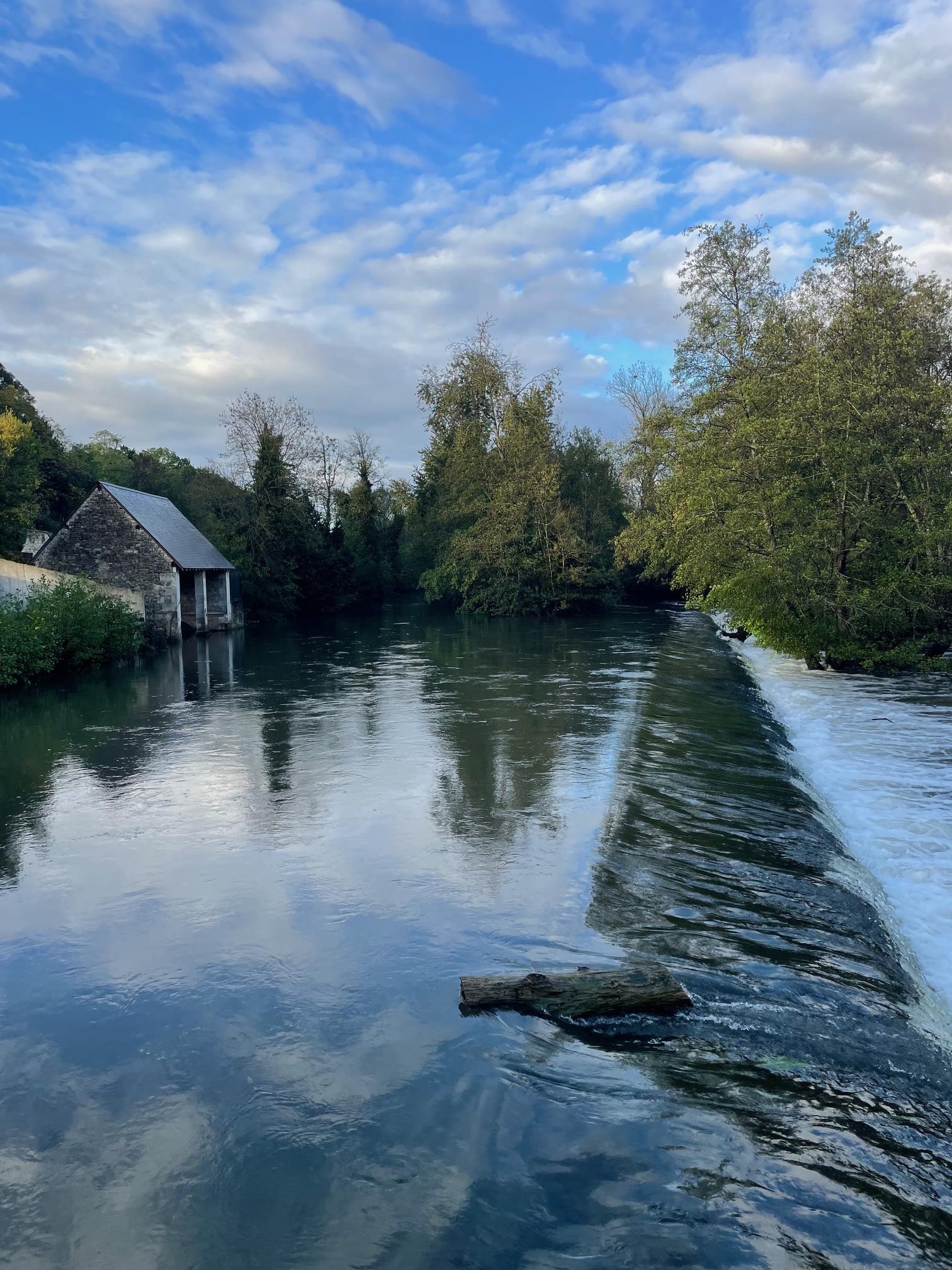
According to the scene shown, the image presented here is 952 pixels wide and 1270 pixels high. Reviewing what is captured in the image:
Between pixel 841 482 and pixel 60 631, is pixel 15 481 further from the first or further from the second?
pixel 841 482

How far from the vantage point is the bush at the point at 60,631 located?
2052 cm

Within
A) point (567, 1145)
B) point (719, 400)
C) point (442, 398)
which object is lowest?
point (567, 1145)

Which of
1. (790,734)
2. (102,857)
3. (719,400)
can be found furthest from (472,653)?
(102,857)

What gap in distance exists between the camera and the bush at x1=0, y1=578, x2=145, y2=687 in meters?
20.5

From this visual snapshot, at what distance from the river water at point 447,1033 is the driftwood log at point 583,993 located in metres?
0.13

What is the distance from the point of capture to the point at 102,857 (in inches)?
348

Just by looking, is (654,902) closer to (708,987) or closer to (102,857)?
(708,987)

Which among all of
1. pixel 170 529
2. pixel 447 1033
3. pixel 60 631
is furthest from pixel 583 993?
pixel 170 529

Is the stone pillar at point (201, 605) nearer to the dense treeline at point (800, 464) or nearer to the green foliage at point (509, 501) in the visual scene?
the dense treeline at point (800, 464)

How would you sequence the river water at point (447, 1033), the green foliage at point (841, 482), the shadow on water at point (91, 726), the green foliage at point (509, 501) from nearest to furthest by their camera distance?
the river water at point (447, 1033)
the shadow on water at point (91, 726)
the green foliage at point (841, 482)
the green foliage at point (509, 501)

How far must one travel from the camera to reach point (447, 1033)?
544cm

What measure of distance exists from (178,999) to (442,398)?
160ft

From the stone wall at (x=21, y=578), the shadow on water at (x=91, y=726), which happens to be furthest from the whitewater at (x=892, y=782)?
the stone wall at (x=21, y=578)

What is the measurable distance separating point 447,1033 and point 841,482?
18490 mm
